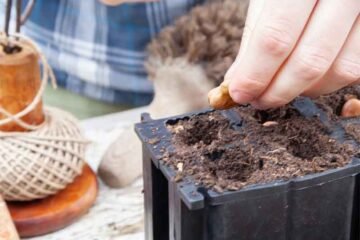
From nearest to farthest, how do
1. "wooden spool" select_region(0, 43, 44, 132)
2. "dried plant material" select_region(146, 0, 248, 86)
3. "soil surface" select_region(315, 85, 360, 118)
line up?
1. "soil surface" select_region(315, 85, 360, 118)
2. "wooden spool" select_region(0, 43, 44, 132)
3. "dried plant material" select_region(146, 0, 248, 86)

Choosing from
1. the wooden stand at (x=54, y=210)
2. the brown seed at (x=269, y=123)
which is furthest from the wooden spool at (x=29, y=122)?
the brown seed at (x=269, y=123)

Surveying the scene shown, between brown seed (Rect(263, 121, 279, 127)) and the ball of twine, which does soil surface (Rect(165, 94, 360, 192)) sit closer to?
brown seed (Rect(263, 121, 279, 127))

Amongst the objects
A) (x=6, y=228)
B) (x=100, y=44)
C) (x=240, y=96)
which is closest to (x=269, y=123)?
(x=240, y=96)

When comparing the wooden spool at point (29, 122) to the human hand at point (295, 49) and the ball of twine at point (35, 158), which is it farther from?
the human hand at point (295, 49)

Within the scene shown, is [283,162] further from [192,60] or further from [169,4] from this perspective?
[169,4]

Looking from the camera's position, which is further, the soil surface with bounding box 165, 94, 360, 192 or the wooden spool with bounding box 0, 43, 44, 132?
the wooden spool with bounding box 0, 43, 44, 132

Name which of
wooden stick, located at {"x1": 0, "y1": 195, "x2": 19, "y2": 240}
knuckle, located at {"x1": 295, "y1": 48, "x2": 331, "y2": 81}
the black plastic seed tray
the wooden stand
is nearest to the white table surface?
the wooden stand
